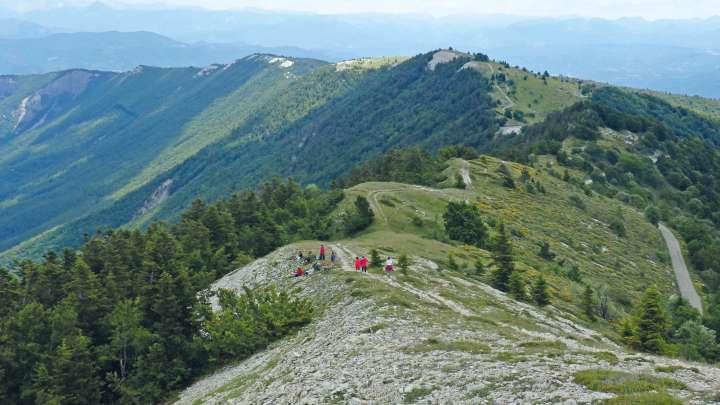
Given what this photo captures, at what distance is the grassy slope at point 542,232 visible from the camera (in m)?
71.1

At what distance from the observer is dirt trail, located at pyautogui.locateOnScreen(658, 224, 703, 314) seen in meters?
88.8

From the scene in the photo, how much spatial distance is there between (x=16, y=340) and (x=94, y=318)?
7.80 m

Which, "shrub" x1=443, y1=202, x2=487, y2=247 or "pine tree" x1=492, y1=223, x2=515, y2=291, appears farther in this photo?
"shrub" x1=443, y1=202, x2=487, y2=247

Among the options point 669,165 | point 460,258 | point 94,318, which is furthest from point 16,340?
point 669,165

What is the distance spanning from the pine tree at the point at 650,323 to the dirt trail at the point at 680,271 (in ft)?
159

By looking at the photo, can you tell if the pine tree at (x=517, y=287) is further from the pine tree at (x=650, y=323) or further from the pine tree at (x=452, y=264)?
the pine tree at (x=650, y=323)

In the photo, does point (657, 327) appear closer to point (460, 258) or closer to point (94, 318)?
point (460, 258)

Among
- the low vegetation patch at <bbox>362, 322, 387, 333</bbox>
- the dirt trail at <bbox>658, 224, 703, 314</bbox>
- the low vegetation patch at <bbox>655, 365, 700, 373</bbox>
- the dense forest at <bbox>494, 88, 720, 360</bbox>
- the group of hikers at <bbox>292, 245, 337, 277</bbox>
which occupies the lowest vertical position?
the dirt trail at <bbox>658, 224, 703, 314</bbox>

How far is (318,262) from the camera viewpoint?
5916cm

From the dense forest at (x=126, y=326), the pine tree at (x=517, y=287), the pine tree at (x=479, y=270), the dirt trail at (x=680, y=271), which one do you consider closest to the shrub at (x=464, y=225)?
the dense forest at (x=126, y=326)

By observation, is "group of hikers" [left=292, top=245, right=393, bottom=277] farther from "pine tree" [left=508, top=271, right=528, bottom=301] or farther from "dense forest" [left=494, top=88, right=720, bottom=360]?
"dense forest" [left=494, top=88, right=720, bottom=360]

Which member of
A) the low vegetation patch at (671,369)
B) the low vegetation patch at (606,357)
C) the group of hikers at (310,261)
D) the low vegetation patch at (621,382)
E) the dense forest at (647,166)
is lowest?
the dense forest at (647,166)

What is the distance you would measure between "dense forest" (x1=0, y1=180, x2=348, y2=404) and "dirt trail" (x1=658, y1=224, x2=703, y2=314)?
55.9m

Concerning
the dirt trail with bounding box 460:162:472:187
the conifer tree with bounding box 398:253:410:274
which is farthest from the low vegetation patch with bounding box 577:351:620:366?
the dirt trail with bounding box 460:162:472:187
